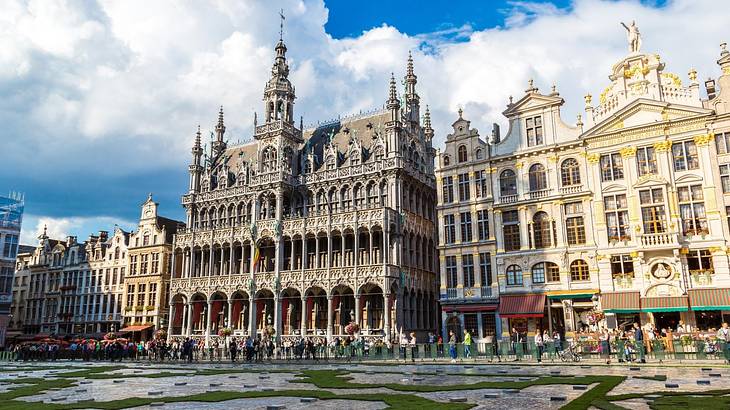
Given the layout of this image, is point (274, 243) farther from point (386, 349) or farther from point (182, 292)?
point (386, 349)

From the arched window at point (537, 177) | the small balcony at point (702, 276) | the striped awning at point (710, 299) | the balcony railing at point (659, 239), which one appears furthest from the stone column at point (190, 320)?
the small balcony at point (702, 276)

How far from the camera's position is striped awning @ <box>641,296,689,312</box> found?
36.2 meters

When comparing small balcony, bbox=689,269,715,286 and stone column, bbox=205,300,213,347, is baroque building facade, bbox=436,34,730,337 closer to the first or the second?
small balcony, bbox=689,269,715,286

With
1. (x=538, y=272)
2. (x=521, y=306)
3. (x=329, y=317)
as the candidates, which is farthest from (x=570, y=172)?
(x=329, y=317)

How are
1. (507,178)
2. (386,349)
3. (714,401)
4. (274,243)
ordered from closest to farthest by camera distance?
(714,401) < (386,349) < (507,178) < (274,243)

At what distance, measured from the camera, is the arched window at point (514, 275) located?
43.1m

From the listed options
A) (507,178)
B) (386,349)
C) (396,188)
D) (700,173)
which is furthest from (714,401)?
(396,188)

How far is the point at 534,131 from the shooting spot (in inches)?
1762

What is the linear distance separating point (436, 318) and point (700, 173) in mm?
25554

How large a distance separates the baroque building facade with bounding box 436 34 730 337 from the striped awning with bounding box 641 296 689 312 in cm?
7

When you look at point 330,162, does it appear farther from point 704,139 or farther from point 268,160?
point 704,139

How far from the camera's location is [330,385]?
18.2m

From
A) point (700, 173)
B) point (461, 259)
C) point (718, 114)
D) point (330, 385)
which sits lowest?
point (330, 385)

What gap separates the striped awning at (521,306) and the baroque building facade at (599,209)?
0.09m
